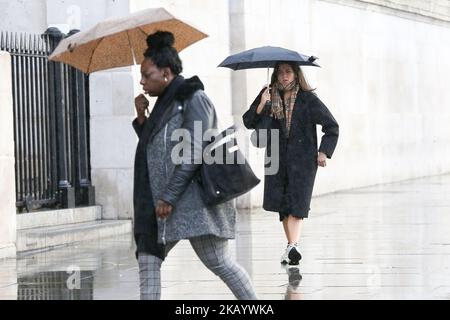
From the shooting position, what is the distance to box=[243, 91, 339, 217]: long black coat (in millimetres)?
11109

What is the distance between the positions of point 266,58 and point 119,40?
10.7ft

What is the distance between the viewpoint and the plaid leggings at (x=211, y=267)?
7.22m

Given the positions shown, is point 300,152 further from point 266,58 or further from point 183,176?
point 183,176

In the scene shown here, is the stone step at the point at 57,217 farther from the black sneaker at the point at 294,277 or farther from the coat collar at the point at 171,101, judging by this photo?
the coat collar at the point at 171,101

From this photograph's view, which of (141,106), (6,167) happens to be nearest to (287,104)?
A: (6,167)

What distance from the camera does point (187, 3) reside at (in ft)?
55.5

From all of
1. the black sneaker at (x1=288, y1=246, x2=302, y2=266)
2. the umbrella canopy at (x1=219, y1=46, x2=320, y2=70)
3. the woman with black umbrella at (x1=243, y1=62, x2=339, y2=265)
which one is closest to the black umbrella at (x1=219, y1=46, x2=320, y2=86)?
the umbrella canopy at (x1=219, y1=46, x2=320, y2=70)

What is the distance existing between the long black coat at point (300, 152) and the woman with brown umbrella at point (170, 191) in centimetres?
375

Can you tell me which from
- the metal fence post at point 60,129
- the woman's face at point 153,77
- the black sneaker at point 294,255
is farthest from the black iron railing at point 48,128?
the woman's face at point 153,77
